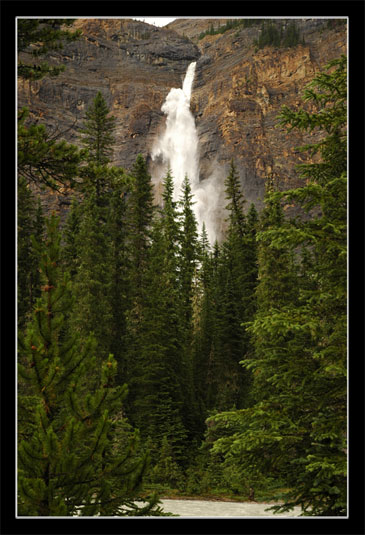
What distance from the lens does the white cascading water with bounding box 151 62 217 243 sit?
7031 centimetres

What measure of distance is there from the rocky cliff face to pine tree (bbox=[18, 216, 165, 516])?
7219cm

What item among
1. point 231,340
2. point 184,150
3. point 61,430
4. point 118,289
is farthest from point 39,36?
point 184,150

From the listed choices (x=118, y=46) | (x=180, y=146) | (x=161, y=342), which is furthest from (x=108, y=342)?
(x=118, y=46)

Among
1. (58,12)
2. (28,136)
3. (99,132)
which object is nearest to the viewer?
(58,12)

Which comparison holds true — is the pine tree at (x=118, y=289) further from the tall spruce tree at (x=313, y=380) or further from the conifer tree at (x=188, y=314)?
the tall spruce tree at (x=313, y=380)

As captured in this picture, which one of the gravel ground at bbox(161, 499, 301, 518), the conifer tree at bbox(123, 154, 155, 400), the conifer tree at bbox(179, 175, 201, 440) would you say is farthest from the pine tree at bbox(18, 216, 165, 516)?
the conifer tree at bbox(179, 175, 201, 440)

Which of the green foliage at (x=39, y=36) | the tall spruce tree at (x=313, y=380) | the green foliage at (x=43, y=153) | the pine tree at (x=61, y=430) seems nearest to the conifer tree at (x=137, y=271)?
the green foliage at (x=39, y=36)

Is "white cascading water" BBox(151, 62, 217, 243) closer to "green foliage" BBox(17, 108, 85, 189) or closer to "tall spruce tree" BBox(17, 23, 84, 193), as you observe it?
"tall spruce tree" BBox(17, 23, 84, 193)

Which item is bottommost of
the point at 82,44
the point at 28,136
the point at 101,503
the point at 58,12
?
the point at 101,503

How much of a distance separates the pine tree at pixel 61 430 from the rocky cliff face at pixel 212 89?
72187mm

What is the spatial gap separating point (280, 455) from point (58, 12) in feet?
19.3

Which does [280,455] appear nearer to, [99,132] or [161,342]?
[161,342]

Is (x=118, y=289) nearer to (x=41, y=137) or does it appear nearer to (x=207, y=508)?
(x=207, y=508)

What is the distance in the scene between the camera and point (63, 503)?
4617mm
